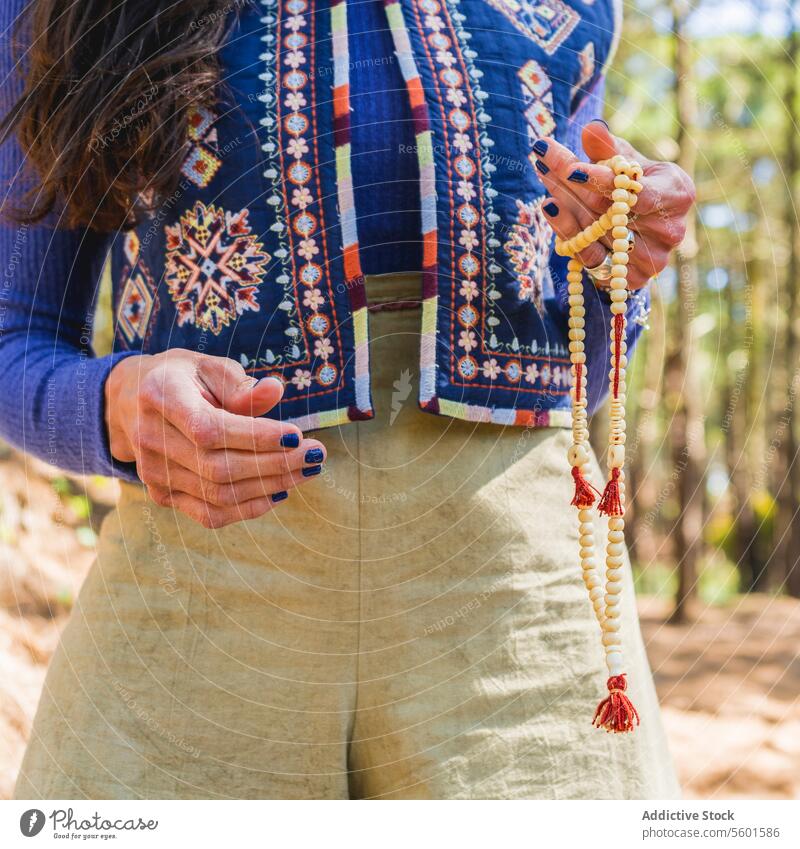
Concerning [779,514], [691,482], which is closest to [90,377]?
[691,482]

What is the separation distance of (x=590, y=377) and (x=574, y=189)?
18 cm

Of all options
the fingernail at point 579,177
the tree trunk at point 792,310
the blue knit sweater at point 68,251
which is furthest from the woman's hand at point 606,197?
the tree trunk at point 792,310

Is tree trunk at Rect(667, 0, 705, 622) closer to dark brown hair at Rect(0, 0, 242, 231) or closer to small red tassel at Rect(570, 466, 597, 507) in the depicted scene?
small red tassel at Rect(570, 466, 597, 507)

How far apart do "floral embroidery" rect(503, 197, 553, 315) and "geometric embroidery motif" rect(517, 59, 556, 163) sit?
47 mm

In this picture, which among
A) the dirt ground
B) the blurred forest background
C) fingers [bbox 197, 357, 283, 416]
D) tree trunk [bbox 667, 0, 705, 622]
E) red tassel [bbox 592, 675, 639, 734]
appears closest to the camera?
fingers [bbox 197, 357, 283, 416]

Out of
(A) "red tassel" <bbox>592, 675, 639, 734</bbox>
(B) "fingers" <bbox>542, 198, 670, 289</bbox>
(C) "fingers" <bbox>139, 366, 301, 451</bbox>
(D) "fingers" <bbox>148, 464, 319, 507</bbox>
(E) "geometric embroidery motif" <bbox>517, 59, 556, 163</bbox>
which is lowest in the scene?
(A) "red tassel" <bbox>592, 675, 639, 734</bbox>

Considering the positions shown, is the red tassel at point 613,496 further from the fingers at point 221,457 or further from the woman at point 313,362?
the fingers at point 221,457

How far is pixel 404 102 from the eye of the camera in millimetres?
A: 607

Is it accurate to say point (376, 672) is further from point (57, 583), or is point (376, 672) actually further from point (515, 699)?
point (57, 583)

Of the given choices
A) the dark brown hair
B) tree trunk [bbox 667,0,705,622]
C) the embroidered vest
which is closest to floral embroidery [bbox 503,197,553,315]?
the embroidered vest

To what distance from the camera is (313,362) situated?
59 cm

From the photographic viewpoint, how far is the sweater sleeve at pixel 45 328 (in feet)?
1.91

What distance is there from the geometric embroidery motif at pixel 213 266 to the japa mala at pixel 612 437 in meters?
0.20

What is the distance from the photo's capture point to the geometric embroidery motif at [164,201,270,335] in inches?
23.3
